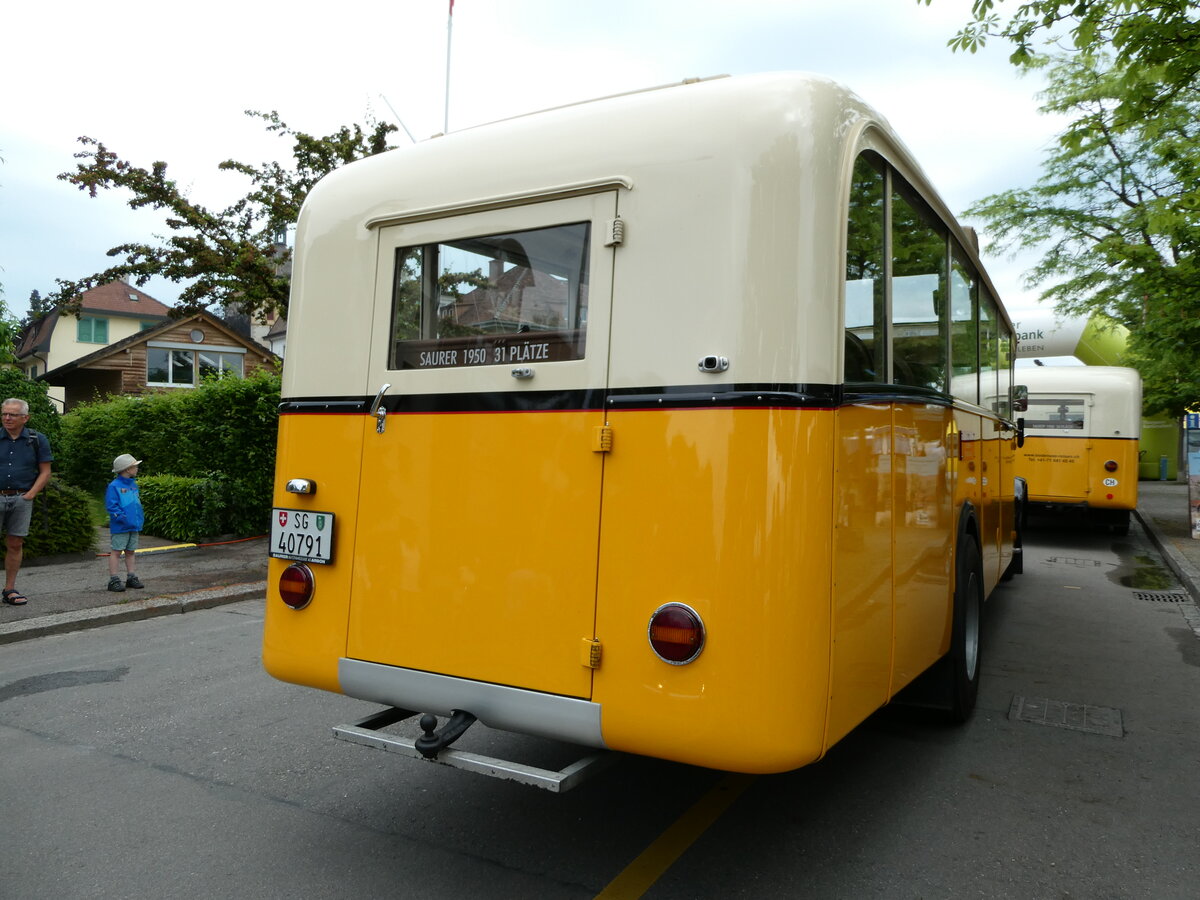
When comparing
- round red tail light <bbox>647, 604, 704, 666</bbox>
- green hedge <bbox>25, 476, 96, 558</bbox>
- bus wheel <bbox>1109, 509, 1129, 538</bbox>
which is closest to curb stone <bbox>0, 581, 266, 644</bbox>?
green hedge <bbox>25, 476, 96, 558</bbox>

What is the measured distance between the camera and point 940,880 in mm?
3256

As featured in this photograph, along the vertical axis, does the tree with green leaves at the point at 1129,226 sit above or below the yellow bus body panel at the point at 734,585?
above

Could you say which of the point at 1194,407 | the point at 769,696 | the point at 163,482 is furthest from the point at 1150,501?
the point at 769,696

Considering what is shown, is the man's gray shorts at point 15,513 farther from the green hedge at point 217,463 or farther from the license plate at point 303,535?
the license plate at point 303,535

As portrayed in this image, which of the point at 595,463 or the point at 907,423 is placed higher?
the point at 907,423

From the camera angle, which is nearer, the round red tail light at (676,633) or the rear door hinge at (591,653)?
the round red tail light at (676,633)

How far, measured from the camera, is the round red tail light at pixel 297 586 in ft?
12.0

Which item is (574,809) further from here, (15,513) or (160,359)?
(160,359)

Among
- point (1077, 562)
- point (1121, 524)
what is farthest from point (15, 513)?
point (1121, 524)

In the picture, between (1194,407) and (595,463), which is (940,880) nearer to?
(595,463)

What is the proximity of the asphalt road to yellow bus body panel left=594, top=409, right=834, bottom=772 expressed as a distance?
0.38ft

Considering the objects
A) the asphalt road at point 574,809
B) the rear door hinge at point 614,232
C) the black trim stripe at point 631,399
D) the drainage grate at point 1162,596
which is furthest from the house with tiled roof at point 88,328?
the rear door hinge at point 614,232

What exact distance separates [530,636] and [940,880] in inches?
68.8

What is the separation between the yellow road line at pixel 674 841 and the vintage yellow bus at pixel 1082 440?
36.5 feet
